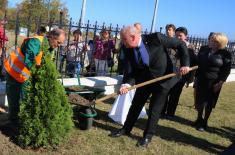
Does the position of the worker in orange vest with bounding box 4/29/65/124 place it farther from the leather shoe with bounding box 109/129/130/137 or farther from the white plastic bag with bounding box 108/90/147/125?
the white plastic bag with bounding box 108/90/147/125

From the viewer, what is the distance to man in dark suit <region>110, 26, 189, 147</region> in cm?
513

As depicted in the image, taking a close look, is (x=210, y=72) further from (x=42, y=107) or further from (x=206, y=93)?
(x=42, y=107)

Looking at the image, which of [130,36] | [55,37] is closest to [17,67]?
[55,37]

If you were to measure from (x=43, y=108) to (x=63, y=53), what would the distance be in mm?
4137

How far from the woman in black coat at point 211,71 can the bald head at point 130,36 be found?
191 centimetres

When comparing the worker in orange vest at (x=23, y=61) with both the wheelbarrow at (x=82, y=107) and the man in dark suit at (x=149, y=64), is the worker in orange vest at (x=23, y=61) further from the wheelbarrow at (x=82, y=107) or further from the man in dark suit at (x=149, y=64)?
the man in dark suit at (x=149, y=64)

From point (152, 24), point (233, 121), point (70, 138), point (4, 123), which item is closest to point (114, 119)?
point (70, 138)

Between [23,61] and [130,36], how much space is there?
1476 mm

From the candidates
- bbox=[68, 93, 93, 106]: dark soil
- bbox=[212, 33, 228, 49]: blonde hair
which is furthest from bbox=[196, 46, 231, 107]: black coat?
bbox=[68, 93, 93, 106]: dark soil

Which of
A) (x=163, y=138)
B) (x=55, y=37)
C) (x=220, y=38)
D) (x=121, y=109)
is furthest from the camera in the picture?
(x=121, y=109)

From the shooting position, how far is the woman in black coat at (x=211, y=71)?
6.54 meters

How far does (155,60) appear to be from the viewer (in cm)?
535

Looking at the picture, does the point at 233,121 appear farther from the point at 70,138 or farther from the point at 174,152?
the point at 70,138

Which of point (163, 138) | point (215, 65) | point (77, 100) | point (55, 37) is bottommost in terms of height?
point (163, 138)
